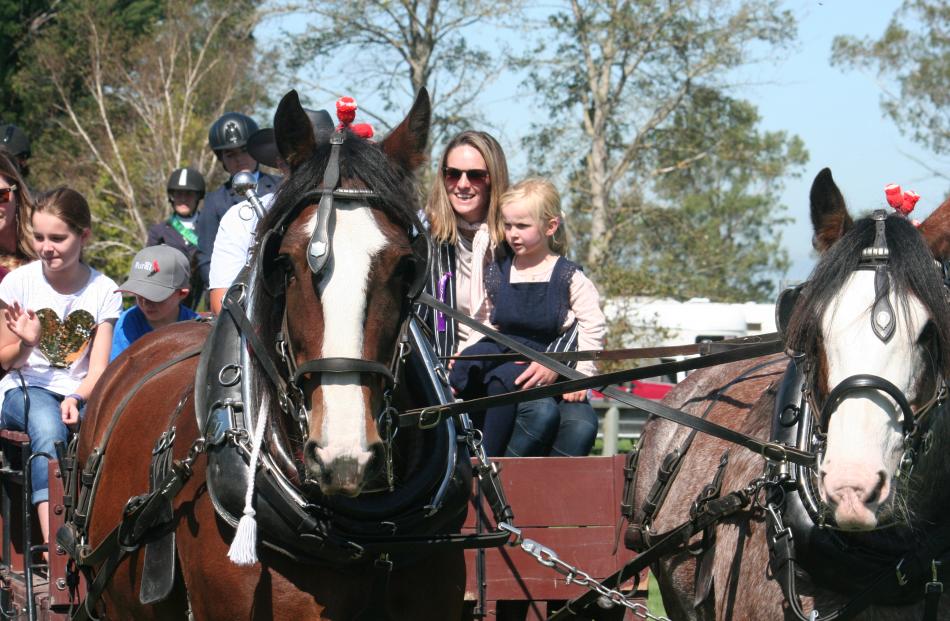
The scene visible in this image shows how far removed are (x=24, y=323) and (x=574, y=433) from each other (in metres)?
2.30

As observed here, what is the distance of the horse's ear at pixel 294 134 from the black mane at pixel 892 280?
56.5 inches

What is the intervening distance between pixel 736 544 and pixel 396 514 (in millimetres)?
1086

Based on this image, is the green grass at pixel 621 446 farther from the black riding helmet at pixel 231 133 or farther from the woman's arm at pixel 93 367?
the woman's arm at pixel 93 367

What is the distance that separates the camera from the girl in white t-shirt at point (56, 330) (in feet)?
17.0

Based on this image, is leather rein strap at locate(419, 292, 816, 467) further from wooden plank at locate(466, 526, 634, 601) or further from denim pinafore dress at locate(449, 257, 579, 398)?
wooden plank at locate(466, 526, 634, 601)

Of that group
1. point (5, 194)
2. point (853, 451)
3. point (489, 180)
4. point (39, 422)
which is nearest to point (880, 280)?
point (853, 451)

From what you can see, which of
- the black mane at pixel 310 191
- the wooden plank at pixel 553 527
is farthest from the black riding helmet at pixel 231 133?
the black mane at pixel 310 191

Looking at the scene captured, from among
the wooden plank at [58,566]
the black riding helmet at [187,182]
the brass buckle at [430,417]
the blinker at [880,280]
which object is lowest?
the wooden plank at [58,566]

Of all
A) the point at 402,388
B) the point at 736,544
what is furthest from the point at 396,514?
the point at 736,544

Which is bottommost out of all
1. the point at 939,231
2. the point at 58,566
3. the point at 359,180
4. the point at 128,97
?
the point at 58,566

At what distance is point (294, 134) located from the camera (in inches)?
132

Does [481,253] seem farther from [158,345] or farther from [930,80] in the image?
[930,80]

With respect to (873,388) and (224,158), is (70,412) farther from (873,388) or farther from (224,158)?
(873,388)

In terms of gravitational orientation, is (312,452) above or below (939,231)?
below
